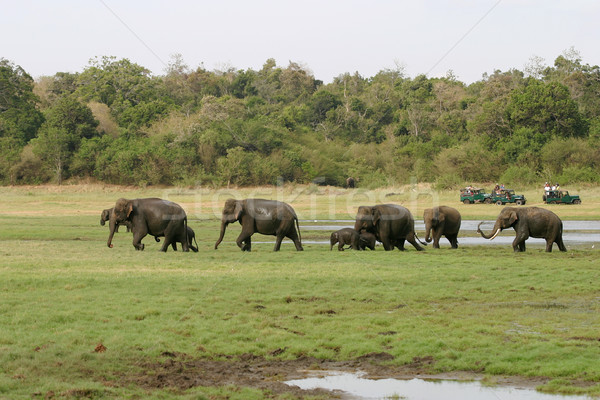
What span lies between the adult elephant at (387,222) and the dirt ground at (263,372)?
13221 mm

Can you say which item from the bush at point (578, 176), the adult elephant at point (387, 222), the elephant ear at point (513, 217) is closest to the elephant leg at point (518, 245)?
the elephant ear at point (513, 217)

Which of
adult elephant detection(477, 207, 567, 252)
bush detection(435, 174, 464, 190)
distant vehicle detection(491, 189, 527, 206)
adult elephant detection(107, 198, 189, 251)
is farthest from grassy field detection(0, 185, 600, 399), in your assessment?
bush detection(435, 174, 464, 190)

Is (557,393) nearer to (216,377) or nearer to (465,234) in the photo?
(216,377)

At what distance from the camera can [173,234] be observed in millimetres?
22031

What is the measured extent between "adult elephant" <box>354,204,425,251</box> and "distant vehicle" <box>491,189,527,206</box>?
27.4 meters

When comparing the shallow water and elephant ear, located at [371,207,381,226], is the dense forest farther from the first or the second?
elephant ear, located at [371,207,381,226]

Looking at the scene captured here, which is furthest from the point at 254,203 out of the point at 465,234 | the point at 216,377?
the point at 216,377

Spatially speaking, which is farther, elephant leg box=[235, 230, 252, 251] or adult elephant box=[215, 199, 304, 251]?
adult elephant box=[215, 199, 304, 251]

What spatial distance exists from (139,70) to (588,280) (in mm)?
70164

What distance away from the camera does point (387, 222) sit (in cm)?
2331

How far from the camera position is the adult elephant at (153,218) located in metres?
21.9

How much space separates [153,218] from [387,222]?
22.7ft

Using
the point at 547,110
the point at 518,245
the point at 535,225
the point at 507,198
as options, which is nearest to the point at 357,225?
the point at 518,245

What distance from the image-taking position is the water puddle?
28.4ft
